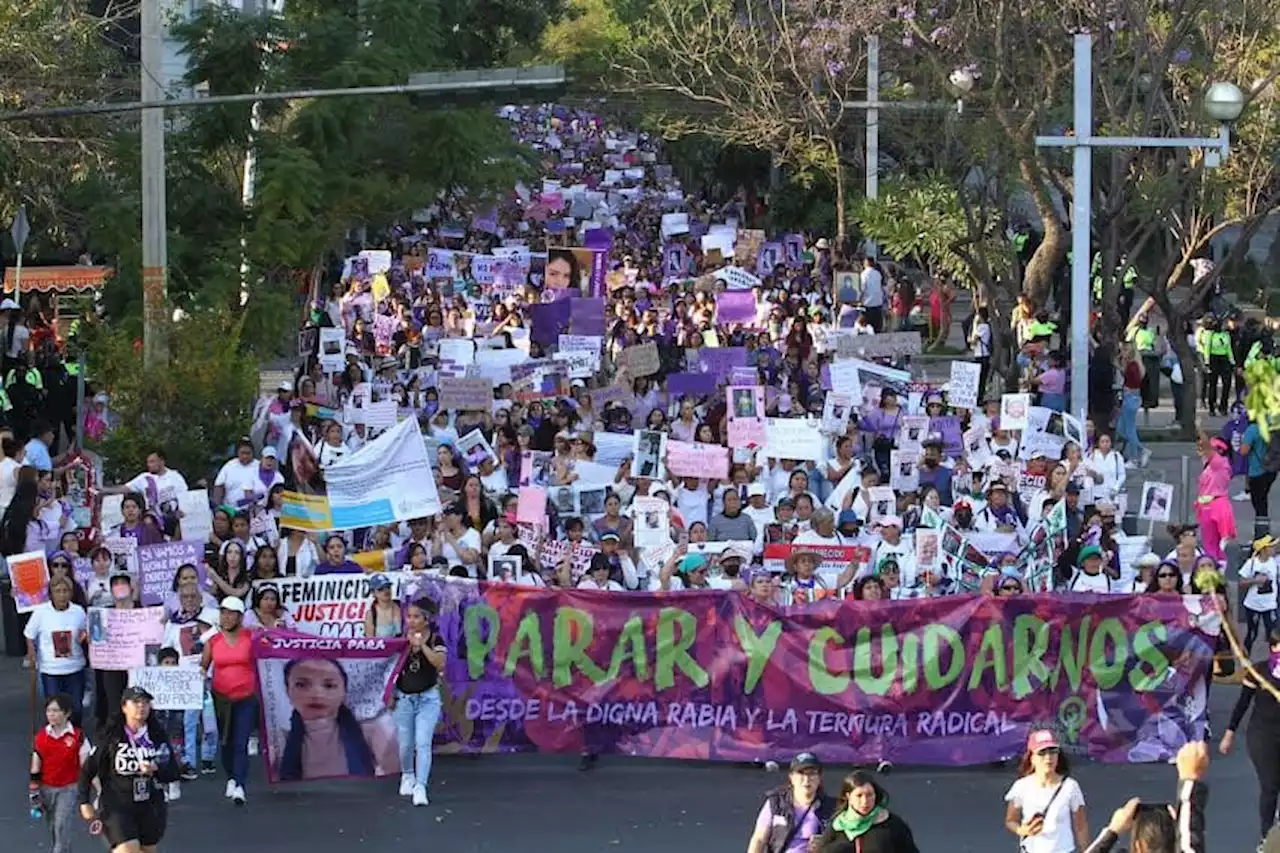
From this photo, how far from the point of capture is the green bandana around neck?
10.7 m

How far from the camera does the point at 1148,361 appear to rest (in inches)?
1259

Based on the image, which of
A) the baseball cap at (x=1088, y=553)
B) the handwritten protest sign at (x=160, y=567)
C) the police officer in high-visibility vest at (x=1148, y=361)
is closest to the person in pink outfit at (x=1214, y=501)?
the baseball cap at (x=1088, y=553)

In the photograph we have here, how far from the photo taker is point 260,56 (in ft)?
91.6

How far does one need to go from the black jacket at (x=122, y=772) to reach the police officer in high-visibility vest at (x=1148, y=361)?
20.1m

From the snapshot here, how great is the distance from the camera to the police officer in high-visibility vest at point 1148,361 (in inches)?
1232

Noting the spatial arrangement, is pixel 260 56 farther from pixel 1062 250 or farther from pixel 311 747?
pixel 311 747

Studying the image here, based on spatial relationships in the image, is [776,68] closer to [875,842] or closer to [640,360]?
[640,360]

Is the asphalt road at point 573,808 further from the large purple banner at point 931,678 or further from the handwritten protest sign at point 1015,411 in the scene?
the handwritten protest sign at point 1015,411

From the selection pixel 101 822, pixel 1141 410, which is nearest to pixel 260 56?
pixel 1141 410

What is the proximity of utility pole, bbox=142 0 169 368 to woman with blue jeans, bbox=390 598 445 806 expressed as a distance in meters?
9.14

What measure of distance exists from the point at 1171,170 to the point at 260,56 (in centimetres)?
1003

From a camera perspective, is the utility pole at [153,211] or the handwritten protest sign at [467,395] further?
the utility pole at [153,211]

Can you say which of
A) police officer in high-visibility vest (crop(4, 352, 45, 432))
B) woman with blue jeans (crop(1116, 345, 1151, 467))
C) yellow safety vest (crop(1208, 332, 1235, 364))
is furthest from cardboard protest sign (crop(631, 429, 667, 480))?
yellow safety vest (crop(1208, 332, 1235, 364))

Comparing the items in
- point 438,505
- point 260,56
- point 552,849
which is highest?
point 260,56
